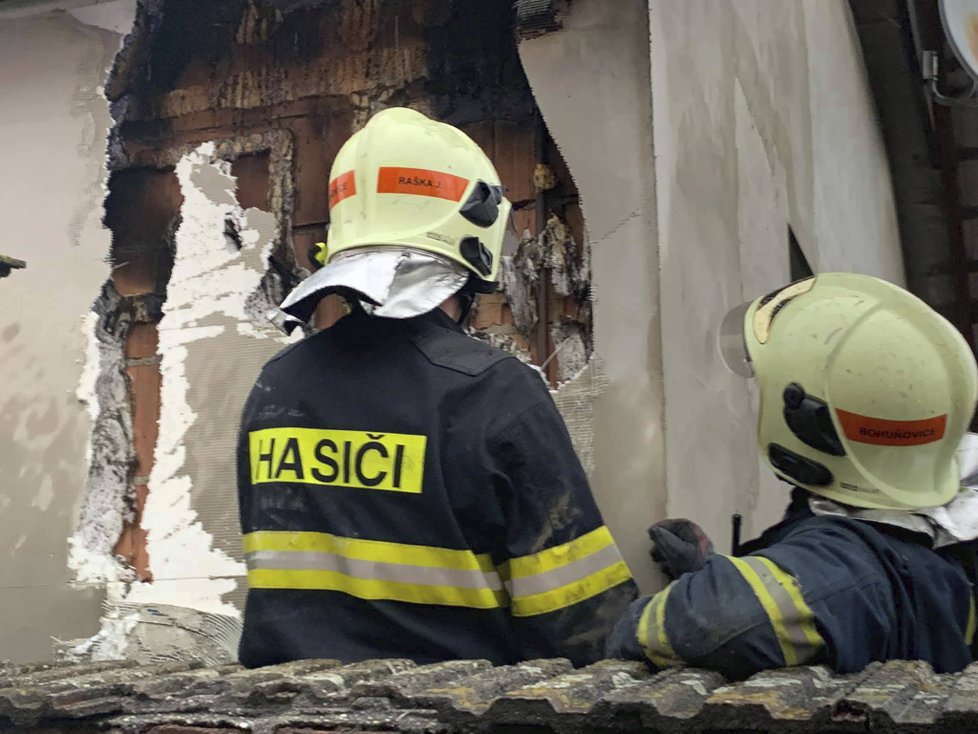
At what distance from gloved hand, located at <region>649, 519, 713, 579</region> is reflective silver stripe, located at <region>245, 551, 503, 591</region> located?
291 millimetres

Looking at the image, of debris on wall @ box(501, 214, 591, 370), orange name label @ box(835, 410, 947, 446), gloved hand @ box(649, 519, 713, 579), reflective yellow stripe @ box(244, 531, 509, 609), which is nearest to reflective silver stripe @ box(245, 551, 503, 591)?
reflective yellow stripe @ box(244, 531, 509, 609)

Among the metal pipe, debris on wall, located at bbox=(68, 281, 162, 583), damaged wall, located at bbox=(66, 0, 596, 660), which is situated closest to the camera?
the metal pipe

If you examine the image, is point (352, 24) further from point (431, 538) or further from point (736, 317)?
point (431, 538)

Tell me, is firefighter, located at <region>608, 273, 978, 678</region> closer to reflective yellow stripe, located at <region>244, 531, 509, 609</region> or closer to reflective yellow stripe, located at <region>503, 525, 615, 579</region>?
reflective yellow stripe, located at <region>503, 525, 615, 579</region>

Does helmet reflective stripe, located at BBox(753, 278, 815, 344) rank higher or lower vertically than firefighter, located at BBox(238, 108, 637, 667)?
higher

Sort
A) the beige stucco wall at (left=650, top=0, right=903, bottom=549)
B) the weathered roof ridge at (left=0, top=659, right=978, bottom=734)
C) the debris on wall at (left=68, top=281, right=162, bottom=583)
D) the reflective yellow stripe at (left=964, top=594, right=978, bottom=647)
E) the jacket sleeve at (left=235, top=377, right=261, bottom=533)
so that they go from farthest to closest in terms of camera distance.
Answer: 1. the debris on wall at (left=68, top=281, right=162, bottom=583)
2. the beige stucco wall at (left=650, top=0, right=903, bottom=549)
3. the jacket sleeve at (left=235, top=377, right=261, bottom=533)
4. the reflective yellow stripe at (left=964, top=594, right=978, bottom=647)
5. the weathered roof ridge at (left=0, top=659, right=978, bottom=734)

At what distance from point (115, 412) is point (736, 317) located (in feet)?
6.38

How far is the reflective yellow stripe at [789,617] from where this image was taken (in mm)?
1331

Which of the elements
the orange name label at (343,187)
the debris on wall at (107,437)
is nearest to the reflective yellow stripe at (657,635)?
the orange name label at (343,187)

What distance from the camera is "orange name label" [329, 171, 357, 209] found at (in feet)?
6.97

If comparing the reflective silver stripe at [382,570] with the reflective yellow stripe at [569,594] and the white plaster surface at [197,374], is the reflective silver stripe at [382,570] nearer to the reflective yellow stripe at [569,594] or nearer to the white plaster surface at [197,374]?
the reflective yellow stripe at [569,594]

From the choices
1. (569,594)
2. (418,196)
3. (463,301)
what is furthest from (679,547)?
(418,196)

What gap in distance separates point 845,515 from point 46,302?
2627 mm

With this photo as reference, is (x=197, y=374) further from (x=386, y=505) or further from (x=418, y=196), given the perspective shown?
(x=386, y=505)
